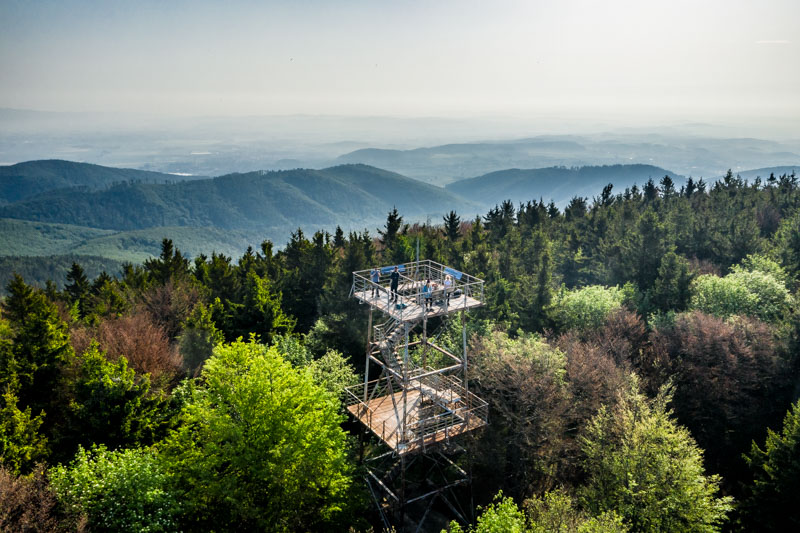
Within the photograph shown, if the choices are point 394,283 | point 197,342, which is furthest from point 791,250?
point 197,342

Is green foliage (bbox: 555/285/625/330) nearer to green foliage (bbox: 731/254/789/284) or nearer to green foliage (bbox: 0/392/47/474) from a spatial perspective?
green foliage (bbox: 731/254/789/284)

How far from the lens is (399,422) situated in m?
29.3

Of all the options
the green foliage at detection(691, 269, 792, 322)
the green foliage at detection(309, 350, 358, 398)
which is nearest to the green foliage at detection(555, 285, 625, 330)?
the green foliage at detection(691, 269, 792, 322)

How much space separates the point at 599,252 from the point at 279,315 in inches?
1918

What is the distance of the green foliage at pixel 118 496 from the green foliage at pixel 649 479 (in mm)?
21030

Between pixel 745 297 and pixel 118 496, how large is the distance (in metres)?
50.2

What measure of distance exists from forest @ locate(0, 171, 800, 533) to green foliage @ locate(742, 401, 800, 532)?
11 cm

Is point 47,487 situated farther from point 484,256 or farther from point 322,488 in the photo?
point 484,256

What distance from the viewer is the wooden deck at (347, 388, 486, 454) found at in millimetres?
27734

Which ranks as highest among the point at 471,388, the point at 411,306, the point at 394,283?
the point at 394,283

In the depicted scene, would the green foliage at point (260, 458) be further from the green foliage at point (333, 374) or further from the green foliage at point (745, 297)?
the green foliage at point (745, 297)

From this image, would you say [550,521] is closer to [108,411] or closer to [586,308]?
[108,411]

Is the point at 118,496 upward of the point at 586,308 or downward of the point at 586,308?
downward

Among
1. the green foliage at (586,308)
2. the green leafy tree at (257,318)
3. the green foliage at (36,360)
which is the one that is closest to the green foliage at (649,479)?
the green foliage at (586,308)
